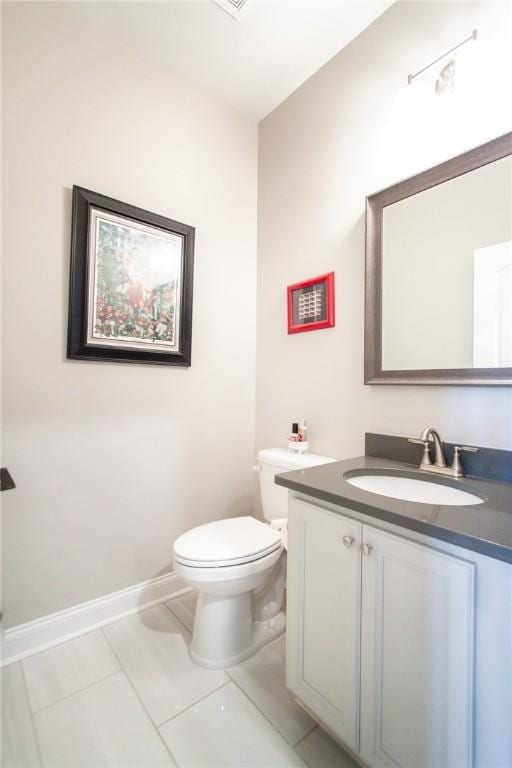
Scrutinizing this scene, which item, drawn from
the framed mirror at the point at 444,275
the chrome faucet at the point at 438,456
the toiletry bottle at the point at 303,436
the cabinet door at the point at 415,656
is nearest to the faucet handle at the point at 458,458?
the chrome faucet at the point at 438,456

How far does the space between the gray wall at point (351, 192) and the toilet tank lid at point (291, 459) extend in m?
0.09

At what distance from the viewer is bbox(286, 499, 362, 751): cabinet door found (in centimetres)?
86

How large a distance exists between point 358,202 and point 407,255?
378 millimetres

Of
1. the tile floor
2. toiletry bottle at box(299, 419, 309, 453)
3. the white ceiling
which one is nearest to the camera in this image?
the tile floor

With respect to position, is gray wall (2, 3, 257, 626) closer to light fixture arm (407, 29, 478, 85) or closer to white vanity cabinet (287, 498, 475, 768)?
white vanity cabinet (287, 498, 475, 768)

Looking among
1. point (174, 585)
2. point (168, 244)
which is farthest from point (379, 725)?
point (168, 244)

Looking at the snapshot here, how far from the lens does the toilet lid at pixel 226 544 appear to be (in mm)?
1207

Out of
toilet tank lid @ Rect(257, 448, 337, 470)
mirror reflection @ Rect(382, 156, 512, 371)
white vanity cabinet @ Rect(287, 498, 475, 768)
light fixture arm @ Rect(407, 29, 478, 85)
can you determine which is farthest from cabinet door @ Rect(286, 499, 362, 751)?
light fixture arm @ Rect(407, 29, 478, 85)

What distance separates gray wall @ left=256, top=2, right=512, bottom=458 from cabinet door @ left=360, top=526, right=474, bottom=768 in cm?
58

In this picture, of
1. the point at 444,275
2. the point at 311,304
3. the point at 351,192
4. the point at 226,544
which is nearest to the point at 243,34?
the point at 351,192

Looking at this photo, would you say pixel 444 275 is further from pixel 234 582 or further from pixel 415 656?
pixel 234 582

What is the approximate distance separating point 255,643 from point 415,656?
0.88 metres

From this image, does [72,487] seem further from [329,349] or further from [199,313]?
[329,349]

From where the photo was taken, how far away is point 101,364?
1492 millimetres
